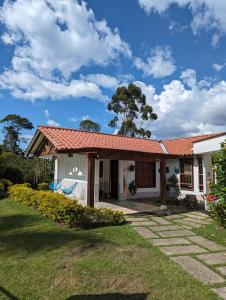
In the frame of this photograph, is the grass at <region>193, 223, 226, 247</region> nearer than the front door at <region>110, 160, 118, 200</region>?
Yes

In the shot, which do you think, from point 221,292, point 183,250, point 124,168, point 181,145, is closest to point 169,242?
point 183,250

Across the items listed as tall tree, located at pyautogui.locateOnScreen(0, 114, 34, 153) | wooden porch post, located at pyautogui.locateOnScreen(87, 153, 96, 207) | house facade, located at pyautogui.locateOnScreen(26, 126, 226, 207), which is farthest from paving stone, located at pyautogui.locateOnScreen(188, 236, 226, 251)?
tall tree, located at pyautogui.locateOnScreen(0, 114, 34, 153)

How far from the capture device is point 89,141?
14945 mm

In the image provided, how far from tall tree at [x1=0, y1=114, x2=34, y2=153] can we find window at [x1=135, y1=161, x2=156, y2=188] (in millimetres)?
28004

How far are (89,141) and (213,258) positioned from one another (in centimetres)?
1020

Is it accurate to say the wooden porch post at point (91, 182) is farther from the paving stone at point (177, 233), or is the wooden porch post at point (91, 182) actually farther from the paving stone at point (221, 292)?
the paving stone at point (221, 292)

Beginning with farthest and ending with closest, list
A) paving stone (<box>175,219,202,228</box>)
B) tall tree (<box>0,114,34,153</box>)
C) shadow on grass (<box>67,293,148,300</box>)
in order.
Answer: tall tree (<box>0,114,34,153</box>), paving stone (<box>175,219,202,228</box>), shadow on grass (<box>67,293,148,300</box>)

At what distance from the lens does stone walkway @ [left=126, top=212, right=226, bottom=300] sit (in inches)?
195

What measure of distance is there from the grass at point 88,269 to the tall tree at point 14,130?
34.6 m

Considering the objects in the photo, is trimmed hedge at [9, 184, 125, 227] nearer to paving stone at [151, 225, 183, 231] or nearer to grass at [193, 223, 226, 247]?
paving stone at [151, 225, 183, 231]

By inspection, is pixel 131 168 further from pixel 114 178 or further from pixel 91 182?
pixel 91 182

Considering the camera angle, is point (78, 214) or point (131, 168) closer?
point (78, 214)

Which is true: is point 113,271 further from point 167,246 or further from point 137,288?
point 167,246

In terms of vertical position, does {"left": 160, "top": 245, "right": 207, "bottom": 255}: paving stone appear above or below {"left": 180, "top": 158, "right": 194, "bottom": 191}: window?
below
